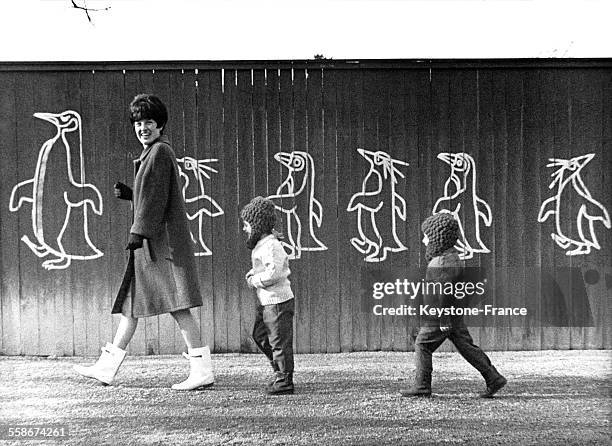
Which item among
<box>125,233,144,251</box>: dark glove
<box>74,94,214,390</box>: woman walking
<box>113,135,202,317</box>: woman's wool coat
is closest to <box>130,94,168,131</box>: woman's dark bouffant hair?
<box>74,94,214,390</box>: woman walking

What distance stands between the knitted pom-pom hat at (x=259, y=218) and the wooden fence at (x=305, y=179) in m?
0.98

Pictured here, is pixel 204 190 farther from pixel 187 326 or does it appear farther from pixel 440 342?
pixel 440 342

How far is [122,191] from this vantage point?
145 inches

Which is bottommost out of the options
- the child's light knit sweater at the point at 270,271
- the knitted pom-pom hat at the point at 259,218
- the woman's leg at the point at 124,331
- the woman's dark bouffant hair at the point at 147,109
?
the woman's leg at the point at 124,331

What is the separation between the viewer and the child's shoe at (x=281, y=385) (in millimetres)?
3592

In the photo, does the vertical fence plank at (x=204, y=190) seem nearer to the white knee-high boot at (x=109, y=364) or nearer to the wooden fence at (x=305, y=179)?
the wooden fence at (x=305, y=179)

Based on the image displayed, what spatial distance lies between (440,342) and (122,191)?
177cm

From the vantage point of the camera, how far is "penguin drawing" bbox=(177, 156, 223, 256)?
4.57 m

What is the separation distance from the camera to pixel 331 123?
4.55 meters

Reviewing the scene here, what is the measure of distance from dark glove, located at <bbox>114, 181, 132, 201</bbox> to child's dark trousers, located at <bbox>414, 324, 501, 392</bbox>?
1.65 m

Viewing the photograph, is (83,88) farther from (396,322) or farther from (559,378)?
(559,378)

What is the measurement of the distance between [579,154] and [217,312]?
250cm

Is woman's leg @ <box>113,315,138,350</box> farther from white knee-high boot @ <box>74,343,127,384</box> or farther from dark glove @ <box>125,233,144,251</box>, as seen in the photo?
dark glove @ <box>125,233,144,251</box>

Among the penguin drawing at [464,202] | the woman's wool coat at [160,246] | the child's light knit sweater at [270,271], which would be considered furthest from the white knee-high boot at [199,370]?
the penguin drawing at [464,202]
